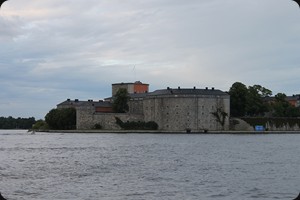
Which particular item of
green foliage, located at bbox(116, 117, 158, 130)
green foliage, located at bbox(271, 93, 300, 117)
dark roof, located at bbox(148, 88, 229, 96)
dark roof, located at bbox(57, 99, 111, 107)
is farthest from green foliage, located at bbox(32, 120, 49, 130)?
green foliage, located at bbox(271, 93, 300, 117)

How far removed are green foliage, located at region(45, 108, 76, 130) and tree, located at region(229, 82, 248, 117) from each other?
22.1 meters

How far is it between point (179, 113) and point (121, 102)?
1112cm

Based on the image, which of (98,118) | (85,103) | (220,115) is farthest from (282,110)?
(85,103)

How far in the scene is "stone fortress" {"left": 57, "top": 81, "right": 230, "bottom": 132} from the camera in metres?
64.8

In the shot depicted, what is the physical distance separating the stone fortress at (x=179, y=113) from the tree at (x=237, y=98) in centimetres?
253

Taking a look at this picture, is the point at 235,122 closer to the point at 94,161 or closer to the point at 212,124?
the point at 212,124

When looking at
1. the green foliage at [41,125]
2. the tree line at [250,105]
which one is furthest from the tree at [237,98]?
the green foliage at [41,125]

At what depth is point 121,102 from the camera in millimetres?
72688

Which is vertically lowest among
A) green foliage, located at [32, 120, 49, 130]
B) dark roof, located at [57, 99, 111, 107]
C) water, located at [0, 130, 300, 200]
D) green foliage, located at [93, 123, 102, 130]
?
water, located at [0, 130, 300, 200]

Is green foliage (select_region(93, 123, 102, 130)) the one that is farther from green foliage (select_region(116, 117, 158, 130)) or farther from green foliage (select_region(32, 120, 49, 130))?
green foliage (select_region(32, 120, 49, 130))

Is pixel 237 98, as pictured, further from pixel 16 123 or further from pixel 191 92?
pixel 16 123

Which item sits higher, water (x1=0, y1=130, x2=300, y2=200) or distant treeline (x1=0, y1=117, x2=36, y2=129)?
distant treeline (x1=0, y1=117, x2=36, y2=129)

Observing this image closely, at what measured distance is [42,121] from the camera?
84.1 m

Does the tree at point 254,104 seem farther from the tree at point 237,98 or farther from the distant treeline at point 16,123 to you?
the distant treeline at point 16,123
